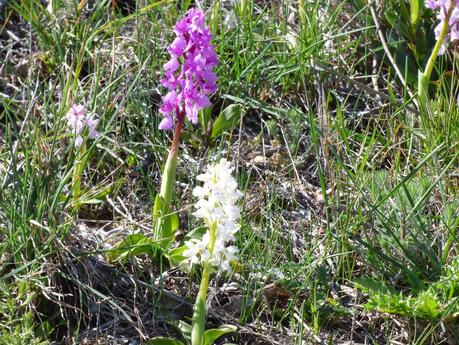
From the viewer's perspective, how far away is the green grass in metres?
2.45

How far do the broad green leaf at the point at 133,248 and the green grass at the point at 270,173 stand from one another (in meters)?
0.03

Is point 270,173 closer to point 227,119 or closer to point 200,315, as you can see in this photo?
point 227,119

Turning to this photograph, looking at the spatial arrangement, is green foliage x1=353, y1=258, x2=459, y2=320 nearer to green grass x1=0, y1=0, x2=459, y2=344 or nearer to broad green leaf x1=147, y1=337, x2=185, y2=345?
green grass x1=0, y1=0, x2=459, y2=344

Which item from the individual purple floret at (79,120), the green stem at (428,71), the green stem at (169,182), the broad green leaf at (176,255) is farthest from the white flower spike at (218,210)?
the green stem at (428,71)

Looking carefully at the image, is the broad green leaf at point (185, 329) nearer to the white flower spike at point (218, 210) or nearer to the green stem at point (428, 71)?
the white flower spike at point (218, 210)

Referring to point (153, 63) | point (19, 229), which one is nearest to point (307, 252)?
point (19, 229)

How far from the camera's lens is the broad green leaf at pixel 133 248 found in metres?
2.57

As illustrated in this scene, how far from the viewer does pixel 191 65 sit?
255 centimetres

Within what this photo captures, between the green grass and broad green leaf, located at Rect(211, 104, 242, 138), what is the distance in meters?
0.09

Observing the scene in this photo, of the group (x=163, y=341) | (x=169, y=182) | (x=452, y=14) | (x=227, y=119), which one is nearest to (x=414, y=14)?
(x=452, y=14)

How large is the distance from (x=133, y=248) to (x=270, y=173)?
2.00 feet

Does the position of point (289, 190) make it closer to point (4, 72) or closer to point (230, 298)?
point (230, 298)

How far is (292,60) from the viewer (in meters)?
3.29

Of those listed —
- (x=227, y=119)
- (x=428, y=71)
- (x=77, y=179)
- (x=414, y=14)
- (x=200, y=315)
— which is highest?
(x=414, y=14)
